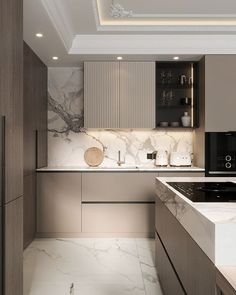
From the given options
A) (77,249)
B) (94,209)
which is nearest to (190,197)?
(77,249)

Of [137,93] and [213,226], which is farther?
[137,93]

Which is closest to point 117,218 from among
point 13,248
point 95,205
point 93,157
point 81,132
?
point 95,205

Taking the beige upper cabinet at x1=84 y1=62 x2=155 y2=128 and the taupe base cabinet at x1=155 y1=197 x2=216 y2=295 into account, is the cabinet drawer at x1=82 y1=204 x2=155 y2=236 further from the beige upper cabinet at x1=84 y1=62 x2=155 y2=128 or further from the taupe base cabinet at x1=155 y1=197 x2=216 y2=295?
the taupe base cabinet at x1=155 y1=197 x2=216 y2=295

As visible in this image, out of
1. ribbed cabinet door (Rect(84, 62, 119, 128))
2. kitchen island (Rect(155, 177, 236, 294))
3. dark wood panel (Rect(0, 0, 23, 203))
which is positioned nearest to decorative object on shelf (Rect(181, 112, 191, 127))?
ribbed cabinet door (Rect(84, 62, 119, 128))

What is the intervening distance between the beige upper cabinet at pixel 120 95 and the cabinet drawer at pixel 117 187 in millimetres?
699

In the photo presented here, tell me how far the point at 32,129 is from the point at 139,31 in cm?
172

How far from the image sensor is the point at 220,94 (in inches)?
158

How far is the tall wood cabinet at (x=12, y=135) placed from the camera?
1.88 m

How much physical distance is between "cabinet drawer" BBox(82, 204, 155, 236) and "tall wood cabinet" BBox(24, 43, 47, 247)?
0.69 meters

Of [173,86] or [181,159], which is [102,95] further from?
[181,159]

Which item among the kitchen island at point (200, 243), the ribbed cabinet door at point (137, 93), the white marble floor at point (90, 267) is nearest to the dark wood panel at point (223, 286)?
the kitchen island at point (200, 243)

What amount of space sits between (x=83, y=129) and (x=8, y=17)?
2809mm

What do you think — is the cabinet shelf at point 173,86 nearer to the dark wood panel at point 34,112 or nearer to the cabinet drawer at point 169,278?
the dark wood panel at point 34,112

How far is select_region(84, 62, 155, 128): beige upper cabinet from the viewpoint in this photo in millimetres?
4301
